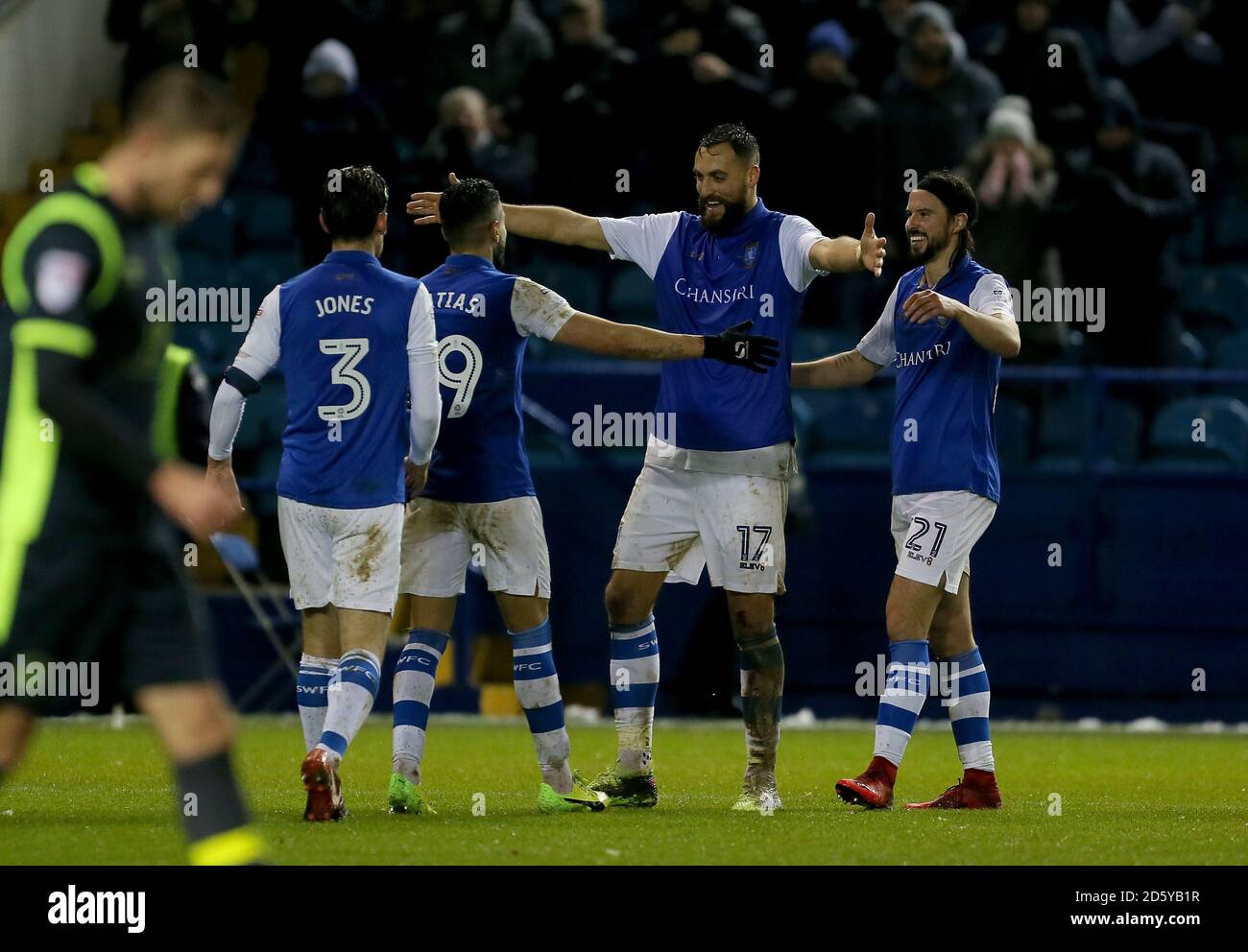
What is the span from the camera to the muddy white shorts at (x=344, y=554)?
24.1 ft

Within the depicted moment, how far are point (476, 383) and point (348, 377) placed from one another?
0.66 meters

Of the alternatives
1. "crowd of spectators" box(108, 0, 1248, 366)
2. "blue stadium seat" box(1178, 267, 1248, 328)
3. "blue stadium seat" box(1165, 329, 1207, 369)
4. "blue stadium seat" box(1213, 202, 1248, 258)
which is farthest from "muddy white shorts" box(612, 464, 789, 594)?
"blue stadium seat" box(1213, 202, 1248, 258)

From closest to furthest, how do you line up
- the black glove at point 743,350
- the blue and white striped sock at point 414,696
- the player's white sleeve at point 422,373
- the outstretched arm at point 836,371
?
1. the player's white sleeve at point 422,373
2. the black glove at point 743,350
3. the blue and white striped sock at point 414,696
4. the outstretched arm at point 836,371

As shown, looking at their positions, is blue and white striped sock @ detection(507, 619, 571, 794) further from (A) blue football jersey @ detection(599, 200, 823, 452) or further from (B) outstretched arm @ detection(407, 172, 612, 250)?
(B) outstretched arm @ detection(407, 172, 612, 250)

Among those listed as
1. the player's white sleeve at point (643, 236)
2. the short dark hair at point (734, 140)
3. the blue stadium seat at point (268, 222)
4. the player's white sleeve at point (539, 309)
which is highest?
the blue stadium seat at point (268, 222)

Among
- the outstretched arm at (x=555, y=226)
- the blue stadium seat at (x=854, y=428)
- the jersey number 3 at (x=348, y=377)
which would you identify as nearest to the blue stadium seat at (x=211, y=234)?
the blue stadium seat at (x=854, y=428)

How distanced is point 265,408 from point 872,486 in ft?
13.6

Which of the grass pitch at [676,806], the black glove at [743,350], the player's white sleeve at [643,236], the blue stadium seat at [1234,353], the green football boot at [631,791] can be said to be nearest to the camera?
the grass pitch at [676,806]

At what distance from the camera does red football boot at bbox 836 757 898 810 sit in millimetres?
7969

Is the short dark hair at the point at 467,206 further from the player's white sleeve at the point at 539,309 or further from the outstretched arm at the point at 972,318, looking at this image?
the outstretched arm at the point at 972,318

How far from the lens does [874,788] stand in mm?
8008

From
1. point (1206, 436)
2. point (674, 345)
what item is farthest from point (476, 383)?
point (1206, 436)

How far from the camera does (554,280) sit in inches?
568

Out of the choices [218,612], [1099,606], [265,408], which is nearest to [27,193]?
[265,408]
